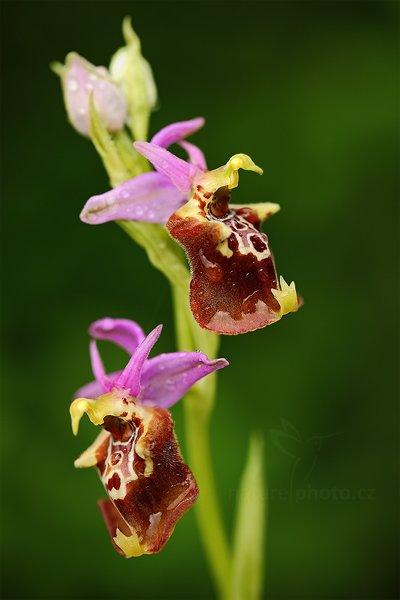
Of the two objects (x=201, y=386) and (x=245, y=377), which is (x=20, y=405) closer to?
(x=245, y=377)

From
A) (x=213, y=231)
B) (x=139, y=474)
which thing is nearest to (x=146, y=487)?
(x=139, y=474)

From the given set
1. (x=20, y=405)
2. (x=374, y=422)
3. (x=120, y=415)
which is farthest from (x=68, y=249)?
(x=120, y=415)

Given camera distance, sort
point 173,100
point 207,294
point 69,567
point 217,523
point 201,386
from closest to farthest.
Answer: point 207,294, point 201,386, point 217,523, point 69,567, point 173,100

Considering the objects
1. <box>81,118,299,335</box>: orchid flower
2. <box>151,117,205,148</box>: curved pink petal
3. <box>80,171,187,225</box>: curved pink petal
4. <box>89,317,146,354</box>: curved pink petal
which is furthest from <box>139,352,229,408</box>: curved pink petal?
<box>151,117,205,148</box>: curved pink petal

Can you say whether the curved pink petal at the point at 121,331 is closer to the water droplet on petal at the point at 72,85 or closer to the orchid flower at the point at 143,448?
the orchid flower at the point at 143,448

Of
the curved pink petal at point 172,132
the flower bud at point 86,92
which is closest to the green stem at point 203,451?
the curved pink petal at point 172,132

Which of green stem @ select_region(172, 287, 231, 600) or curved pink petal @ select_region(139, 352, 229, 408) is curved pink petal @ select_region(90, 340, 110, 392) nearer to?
curved pink petal @ select_region(139, 352, 229, 408)
